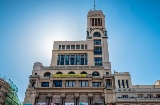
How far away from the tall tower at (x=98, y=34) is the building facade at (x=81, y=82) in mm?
399

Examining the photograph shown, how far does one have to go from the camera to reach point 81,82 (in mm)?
58812

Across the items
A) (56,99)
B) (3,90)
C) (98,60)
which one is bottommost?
(56,99)

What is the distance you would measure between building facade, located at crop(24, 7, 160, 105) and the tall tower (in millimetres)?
399

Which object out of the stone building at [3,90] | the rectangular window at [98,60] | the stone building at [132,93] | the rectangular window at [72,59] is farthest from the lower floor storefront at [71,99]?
the rectangular window at [98,60]

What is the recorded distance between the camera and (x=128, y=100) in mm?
55344

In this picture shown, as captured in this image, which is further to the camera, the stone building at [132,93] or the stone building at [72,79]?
the stone building at [72,79]

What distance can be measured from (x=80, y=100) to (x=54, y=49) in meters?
24.2

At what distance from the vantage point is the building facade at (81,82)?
55.3m

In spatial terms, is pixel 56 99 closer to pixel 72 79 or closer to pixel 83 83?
pixel 72 79

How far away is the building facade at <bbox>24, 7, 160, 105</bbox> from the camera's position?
181ft

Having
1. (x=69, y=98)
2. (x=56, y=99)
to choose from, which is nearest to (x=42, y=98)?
(x=56, y=99)

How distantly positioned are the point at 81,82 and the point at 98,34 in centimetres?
2823

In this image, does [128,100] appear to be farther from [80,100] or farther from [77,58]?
[77,58]

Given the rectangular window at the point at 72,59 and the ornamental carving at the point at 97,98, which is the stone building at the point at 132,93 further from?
the rectangular window at the point at 72,59
